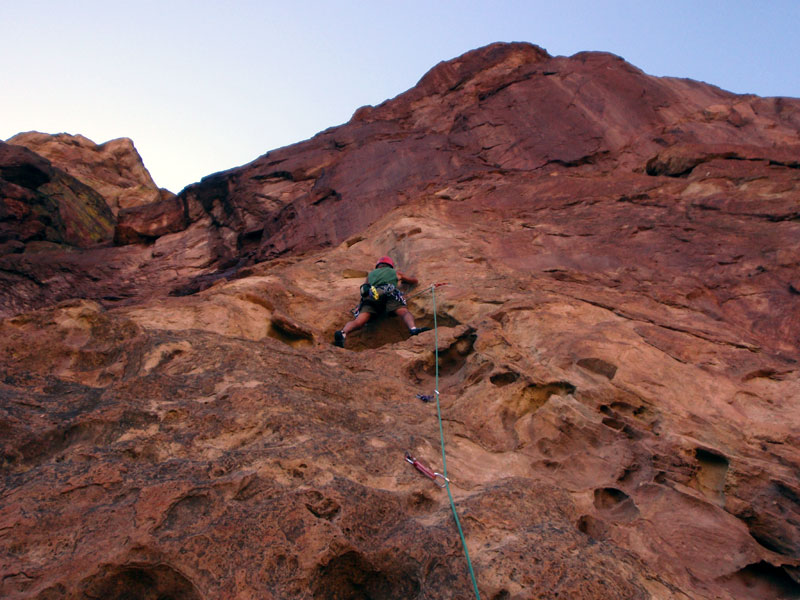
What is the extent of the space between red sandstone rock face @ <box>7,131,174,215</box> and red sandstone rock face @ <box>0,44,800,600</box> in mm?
17064

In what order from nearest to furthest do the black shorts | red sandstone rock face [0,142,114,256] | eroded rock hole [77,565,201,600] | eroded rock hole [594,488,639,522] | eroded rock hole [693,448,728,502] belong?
eroded rock hole [77,565,201,600] → eroded rock hole [594,488,639,522] → eroded rock hole [693,448,728,502] → the black shorts → red sandstone rock face [0,142,114,256]

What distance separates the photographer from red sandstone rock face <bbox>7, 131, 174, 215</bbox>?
85.5 ft

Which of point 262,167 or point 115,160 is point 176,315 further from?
point 115,160

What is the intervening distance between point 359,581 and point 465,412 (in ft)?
7.68

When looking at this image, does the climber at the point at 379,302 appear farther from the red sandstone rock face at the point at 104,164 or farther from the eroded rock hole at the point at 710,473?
the red sandstone rock face at the point at 104,164

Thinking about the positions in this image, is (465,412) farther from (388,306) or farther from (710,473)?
(388,306)

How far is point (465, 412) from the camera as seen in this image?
235 inches

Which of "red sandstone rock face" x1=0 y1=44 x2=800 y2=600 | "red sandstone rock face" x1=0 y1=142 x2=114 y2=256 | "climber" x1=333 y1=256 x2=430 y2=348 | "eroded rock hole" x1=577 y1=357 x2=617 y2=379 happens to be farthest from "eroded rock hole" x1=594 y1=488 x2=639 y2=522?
"red sandstone rock face" x1=0 y1=142 x2=114 y2=256

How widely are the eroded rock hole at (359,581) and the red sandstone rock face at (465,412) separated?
13mm

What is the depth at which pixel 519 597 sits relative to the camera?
3.61m

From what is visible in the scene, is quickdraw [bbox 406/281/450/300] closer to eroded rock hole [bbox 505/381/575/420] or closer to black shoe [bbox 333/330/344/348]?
black shoe [bbox 333/330/344/348]

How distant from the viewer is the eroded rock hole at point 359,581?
3785 mm

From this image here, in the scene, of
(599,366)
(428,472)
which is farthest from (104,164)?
(428,472)

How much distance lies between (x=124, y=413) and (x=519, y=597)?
10.3ft
